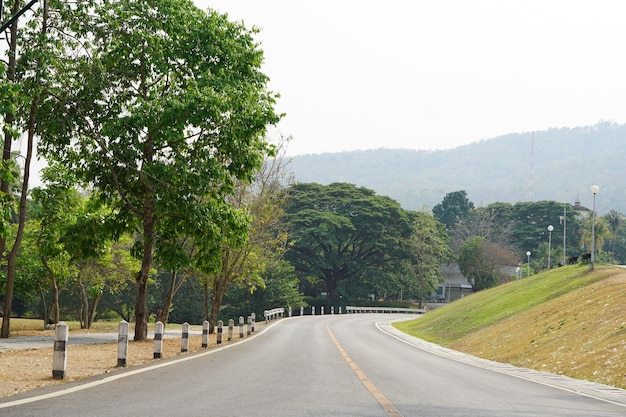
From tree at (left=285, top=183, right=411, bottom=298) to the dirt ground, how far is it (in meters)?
58.0

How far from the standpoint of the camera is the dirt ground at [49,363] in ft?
36.3

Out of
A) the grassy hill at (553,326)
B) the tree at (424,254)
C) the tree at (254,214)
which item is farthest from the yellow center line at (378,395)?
the tree at (424,254)

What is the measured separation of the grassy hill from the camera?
2098cm

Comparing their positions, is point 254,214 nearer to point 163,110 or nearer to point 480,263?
point 163,110

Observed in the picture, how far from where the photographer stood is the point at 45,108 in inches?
909

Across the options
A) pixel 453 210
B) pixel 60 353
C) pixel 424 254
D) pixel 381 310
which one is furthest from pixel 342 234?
pixel 60 353

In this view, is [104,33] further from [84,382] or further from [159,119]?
[84,382]

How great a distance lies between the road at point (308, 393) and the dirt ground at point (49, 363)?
2.25 ft

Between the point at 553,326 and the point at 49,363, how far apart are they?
2000cm

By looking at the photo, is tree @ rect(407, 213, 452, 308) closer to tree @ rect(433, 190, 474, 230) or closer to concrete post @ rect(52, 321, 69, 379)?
tree @ rect(433, 190, 474, 230)

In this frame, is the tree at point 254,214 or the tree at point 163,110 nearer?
the tree at point 163,110

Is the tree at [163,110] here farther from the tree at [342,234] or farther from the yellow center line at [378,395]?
the tree at [342,234]

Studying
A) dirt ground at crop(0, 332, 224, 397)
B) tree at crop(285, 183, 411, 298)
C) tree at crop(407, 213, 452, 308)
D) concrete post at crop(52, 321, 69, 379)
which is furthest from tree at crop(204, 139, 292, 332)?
tree at crop(407, 213, 452, 308)

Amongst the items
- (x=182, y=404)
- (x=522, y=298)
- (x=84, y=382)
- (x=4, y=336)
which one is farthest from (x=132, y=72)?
(x=522, y=298)
